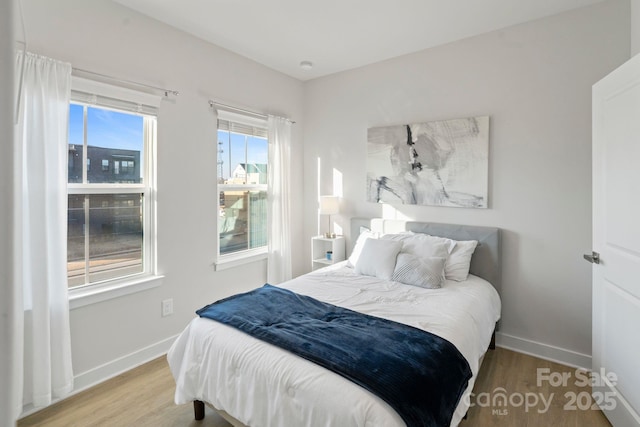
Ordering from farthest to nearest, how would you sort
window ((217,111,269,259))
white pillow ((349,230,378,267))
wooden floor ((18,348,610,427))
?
window ((217,111,269,259)) < white pillow ((349,230,378,267)) < wooden floor ((18,348,610,427))

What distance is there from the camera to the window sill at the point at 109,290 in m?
2.25

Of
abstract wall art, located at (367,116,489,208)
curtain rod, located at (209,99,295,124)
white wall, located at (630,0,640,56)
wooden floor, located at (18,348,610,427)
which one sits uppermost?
white wall, located at (630,0,640,56)

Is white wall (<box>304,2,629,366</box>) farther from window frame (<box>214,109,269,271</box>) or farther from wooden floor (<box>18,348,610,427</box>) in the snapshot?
window frame (<box>214,109,269,271</box>)

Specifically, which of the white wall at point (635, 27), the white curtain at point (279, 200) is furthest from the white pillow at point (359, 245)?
the white wall at point (635, 27)

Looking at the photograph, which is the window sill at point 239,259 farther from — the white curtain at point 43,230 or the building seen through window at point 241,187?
the white curtain at point 43,230

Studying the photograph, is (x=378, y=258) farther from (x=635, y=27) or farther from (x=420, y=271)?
(x=635, y=27)

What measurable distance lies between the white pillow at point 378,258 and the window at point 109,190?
1.77m

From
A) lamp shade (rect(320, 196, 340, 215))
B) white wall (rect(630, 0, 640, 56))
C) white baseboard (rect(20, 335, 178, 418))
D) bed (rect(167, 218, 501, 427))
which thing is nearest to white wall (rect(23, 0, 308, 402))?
white baseboard (rect(20, 335, 178, 418))

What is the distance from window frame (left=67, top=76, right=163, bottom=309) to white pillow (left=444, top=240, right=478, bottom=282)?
7.87ft

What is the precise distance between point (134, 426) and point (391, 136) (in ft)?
10.2

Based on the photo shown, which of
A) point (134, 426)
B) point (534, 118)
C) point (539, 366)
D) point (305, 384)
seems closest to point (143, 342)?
point (134, 426)

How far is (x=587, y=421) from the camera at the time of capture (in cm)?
196

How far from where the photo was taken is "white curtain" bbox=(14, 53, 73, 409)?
6.45 feet

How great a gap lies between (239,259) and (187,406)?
1.51 meters
